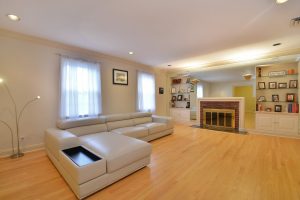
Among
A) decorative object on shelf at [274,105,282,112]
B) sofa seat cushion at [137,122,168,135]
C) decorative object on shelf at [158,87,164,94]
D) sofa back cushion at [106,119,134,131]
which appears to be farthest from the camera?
decorative object on shelf at [158,87,164,94]

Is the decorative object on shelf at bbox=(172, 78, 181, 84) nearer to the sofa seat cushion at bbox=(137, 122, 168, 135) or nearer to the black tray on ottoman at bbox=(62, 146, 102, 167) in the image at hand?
the sofa seat cushion at bbox=(137, 122, 168, 135)

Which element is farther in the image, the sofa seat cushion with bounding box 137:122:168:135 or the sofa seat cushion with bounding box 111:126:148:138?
the sofa seat cushion with bounding box 137:122:168:135

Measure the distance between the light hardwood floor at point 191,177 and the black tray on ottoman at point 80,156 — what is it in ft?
1.26

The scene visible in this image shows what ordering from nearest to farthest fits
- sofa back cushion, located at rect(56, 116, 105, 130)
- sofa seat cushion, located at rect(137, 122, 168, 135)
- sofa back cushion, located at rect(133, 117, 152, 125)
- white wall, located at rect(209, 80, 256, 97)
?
sofa back cushion, located at rect(56, 116, 105, 130) < sofa seat cushion, located at rect(137, 122, 168, 135) < sofa back cushion, located at rect(133, 117, 152, 125) < white wall, located at rect(209, 80, 256, 97)

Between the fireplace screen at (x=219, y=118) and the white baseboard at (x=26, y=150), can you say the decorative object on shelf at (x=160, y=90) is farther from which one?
the white baseboard at (x=26, y=150)

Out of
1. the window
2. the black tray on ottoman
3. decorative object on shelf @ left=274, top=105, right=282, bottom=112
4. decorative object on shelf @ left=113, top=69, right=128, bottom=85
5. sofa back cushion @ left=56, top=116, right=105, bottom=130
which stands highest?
decorative object on shelf @ left=113, top=69, right=128, bottom=85

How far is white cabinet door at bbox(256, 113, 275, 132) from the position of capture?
4.36 m

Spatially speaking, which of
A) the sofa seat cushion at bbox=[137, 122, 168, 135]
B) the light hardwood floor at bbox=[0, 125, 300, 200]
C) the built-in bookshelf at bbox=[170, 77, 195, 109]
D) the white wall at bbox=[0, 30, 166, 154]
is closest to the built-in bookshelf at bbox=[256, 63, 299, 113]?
the light hardwood floor at bbox=[0, 125, 300, 200]

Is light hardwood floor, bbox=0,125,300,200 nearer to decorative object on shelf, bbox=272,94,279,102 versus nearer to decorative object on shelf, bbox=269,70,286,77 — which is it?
decorative object on shelf, bbox=272,94,279,102

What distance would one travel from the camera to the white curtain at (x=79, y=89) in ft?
11.4

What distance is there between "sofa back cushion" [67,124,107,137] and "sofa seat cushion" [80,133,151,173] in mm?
543

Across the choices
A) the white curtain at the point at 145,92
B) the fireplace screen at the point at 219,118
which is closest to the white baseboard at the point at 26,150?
the white curtain at the point at 145,92

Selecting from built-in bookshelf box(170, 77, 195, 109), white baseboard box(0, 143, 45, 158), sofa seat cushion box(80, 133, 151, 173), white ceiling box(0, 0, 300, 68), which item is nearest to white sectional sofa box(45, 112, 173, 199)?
sofa seat cushion box(80, 133, 151, 173)

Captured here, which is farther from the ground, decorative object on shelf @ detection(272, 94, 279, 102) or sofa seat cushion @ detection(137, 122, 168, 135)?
decorative object on shelf @ detection(272, 94, 279, 102)
